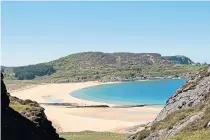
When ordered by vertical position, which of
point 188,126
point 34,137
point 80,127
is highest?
point 188,126

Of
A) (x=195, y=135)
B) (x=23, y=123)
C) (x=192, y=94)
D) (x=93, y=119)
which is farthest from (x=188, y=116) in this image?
(x=93, y=119)

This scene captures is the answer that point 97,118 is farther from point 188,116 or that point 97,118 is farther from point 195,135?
point 195,135

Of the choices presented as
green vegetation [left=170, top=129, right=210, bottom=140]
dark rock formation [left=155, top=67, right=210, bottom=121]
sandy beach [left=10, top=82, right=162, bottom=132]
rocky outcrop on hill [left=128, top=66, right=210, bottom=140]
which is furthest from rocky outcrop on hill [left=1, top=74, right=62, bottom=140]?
sandy beach [left=10, top=82, right=162, bottom=132]

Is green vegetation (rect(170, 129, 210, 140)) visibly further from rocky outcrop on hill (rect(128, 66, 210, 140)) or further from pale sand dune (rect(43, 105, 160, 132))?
pale sand dune (rect(43, 105, 160, 132))

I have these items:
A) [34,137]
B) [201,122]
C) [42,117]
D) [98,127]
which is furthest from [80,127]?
[201,122]

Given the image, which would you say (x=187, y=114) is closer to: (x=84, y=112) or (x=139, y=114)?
(x=139, y=114)
